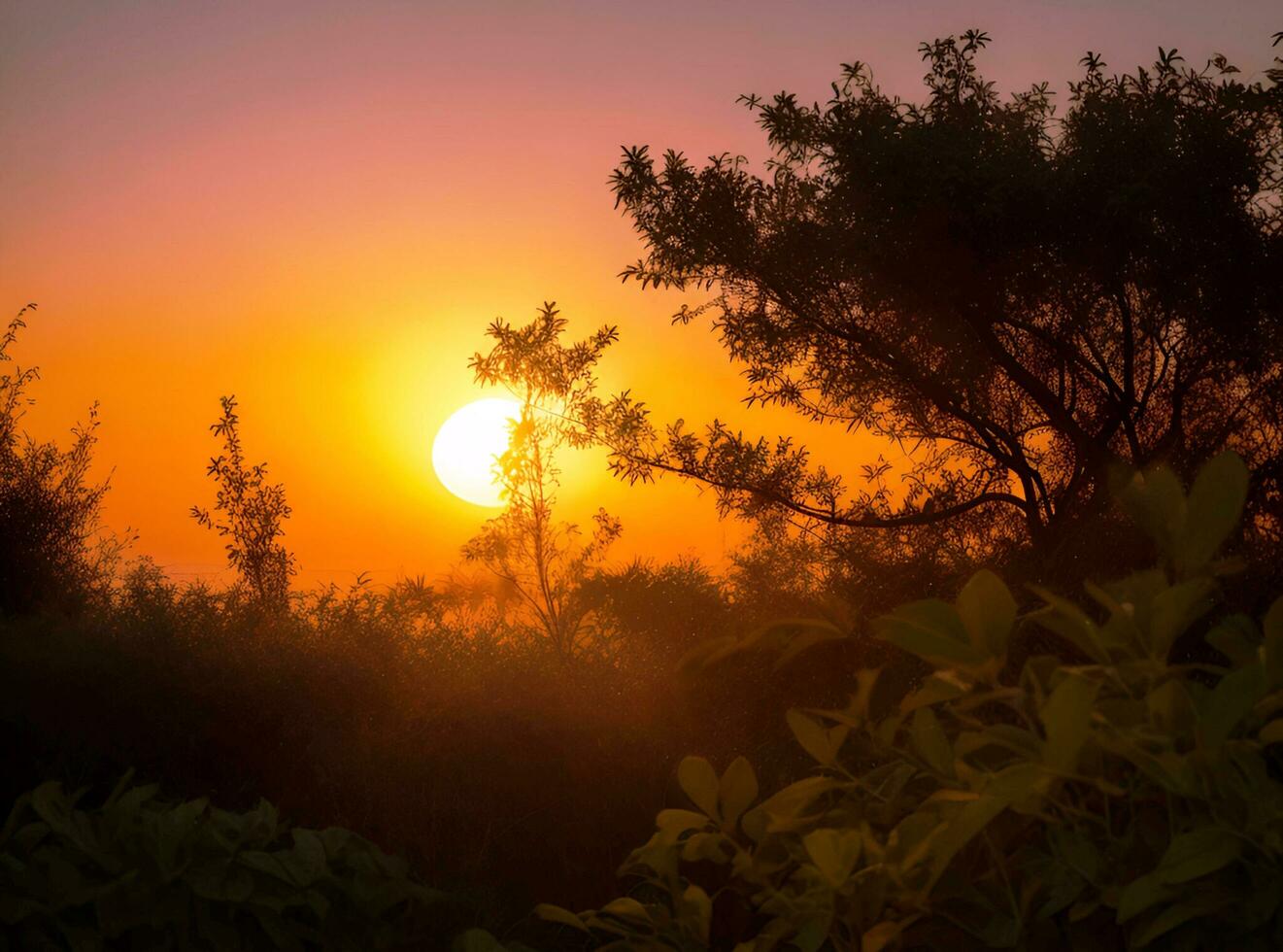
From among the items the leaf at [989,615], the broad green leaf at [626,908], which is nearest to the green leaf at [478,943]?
the broad green leaf at [626,908]

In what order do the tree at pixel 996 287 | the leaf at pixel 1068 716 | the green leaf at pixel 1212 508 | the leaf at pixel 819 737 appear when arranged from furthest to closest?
the tree at pixel 996 287
the leaf at pixel 819 737
the green leaf at pixel 1212 508
the leaf at pixel 1068 716

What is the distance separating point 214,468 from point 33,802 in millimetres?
10638

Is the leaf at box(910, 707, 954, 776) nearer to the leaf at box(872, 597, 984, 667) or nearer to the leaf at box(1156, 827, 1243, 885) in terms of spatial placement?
the leaf at box(872, 597, 984, 667)

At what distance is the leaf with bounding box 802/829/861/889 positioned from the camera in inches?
43.8

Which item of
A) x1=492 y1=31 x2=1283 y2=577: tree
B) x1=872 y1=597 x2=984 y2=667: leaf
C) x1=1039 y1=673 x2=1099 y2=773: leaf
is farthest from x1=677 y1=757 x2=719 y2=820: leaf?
x1=492 y1=31 x2=1283 y2=577: tree

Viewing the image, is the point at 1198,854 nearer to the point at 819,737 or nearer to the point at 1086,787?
the point at 1086,787

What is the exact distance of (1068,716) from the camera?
0.89m

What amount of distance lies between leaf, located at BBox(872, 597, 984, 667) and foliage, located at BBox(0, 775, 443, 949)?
89 centimetres

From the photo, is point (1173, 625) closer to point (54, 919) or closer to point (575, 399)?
point (54, 919)

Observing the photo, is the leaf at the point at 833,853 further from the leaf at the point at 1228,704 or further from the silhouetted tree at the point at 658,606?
the silhouetted tree at the point at 658,606

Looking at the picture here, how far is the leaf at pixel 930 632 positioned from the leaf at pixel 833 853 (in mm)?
229

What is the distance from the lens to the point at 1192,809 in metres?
0.99

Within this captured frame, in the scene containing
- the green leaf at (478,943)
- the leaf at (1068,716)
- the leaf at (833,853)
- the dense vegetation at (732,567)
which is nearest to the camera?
the leaf at (1068,716)

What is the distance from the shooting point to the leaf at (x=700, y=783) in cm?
133
